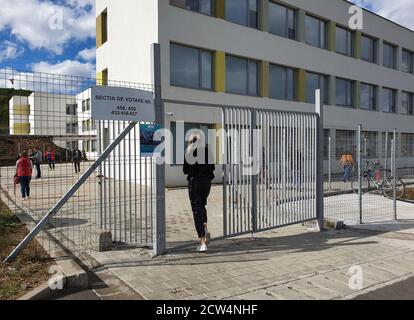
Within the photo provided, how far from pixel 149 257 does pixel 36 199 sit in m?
7.51

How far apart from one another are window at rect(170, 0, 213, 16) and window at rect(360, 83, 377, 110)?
13904 millimetres

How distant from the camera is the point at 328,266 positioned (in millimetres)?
5730

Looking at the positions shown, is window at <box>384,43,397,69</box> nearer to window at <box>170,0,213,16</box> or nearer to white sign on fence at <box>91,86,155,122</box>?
window at <box>170,0,213,16</box>

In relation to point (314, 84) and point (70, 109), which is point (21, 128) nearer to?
point (70, 109)

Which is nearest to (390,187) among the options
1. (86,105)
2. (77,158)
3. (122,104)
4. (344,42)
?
(122,104)

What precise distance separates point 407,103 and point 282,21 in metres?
16.4

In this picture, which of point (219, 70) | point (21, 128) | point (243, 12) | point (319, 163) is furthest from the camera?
point (243, 12)

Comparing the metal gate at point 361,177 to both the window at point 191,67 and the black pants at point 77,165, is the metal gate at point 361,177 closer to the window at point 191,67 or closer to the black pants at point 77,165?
the black pants at point 77,165

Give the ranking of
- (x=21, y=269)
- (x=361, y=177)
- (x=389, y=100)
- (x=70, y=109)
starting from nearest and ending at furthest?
(x=21, y=269), (x=70, y=109), (x=361, y=177), (x=389, y=100)

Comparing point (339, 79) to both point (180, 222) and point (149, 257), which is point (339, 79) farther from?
point (149, 257)

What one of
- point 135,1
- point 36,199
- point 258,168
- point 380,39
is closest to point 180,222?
point 258,168

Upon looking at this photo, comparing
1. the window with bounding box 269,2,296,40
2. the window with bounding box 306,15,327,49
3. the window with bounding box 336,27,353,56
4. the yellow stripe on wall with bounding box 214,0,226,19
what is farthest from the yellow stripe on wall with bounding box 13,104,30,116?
the window with bounding box 336,27,353,56

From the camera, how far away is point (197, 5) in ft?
55.8

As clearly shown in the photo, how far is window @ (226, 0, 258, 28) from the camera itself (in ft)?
59.6
